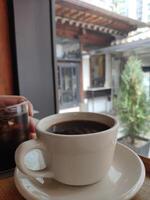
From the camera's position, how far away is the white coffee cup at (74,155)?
229mm

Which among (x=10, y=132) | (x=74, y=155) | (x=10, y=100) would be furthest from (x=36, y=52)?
(x=74, y=155)

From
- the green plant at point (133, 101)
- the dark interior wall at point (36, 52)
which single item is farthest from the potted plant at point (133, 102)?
the dark interior wall at point (36, 52)

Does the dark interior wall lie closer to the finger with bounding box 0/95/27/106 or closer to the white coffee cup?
the finger with bounding box 0/95/27/106

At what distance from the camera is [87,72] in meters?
2.46

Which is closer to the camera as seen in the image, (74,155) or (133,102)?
(74,155)

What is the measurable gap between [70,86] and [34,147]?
1.79 metres

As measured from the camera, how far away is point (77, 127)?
0.96 ft

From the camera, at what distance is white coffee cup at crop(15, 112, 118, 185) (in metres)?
0.23

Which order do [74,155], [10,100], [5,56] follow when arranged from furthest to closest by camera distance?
[5,56]
[10,100]
[74,155]

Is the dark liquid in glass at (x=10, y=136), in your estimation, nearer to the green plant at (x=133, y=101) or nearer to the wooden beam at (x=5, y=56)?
the wooden beam at (x=5, y=56)

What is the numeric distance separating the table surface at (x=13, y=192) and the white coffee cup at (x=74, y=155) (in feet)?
0.14

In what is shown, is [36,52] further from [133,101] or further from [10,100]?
[133,101]

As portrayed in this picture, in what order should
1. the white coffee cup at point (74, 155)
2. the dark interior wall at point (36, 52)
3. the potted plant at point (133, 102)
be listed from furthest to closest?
the potted plant at point (133, 102) → the dark interior wall at point (36, 52) → the white coffee cup at point (74, 155)

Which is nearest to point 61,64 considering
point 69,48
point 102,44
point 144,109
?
point 69,48
